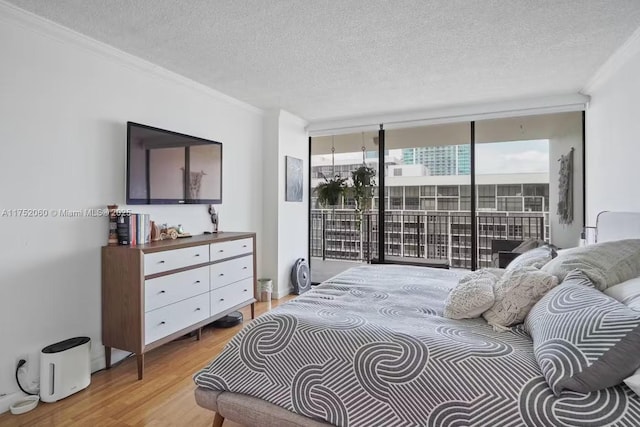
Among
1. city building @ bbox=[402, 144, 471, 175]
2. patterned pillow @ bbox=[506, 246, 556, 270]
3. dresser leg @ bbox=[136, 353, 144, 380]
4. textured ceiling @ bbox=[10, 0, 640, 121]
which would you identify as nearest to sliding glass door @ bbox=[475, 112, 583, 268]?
city building @ bbox=[402, 144, 471, 175]

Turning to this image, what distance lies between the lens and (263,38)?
7.88 feet

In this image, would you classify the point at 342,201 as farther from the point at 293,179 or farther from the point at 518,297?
the point at 518,297

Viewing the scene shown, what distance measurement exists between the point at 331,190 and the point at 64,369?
3.48 metres

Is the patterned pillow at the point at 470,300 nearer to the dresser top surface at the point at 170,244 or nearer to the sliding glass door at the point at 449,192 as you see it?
the dresser top surface at the point at 170,244

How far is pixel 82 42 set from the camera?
2.37m

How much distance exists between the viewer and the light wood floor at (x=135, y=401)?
188cm

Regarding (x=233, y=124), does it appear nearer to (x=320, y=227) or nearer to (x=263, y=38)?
(x=263, y=38)

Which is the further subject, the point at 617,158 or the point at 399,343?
the point at 617,158

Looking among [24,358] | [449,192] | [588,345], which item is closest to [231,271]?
[24,358]

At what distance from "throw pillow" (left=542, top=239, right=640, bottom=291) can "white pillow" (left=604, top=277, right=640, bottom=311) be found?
0.05 meters

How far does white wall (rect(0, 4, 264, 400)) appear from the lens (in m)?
2.04

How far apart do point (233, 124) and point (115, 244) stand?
196 cm

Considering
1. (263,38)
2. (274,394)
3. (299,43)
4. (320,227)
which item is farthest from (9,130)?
(320,227)

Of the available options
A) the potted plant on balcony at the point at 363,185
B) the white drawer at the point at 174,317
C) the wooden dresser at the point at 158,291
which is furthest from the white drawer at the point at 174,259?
the potted plant on balcony at the point at 363,185
